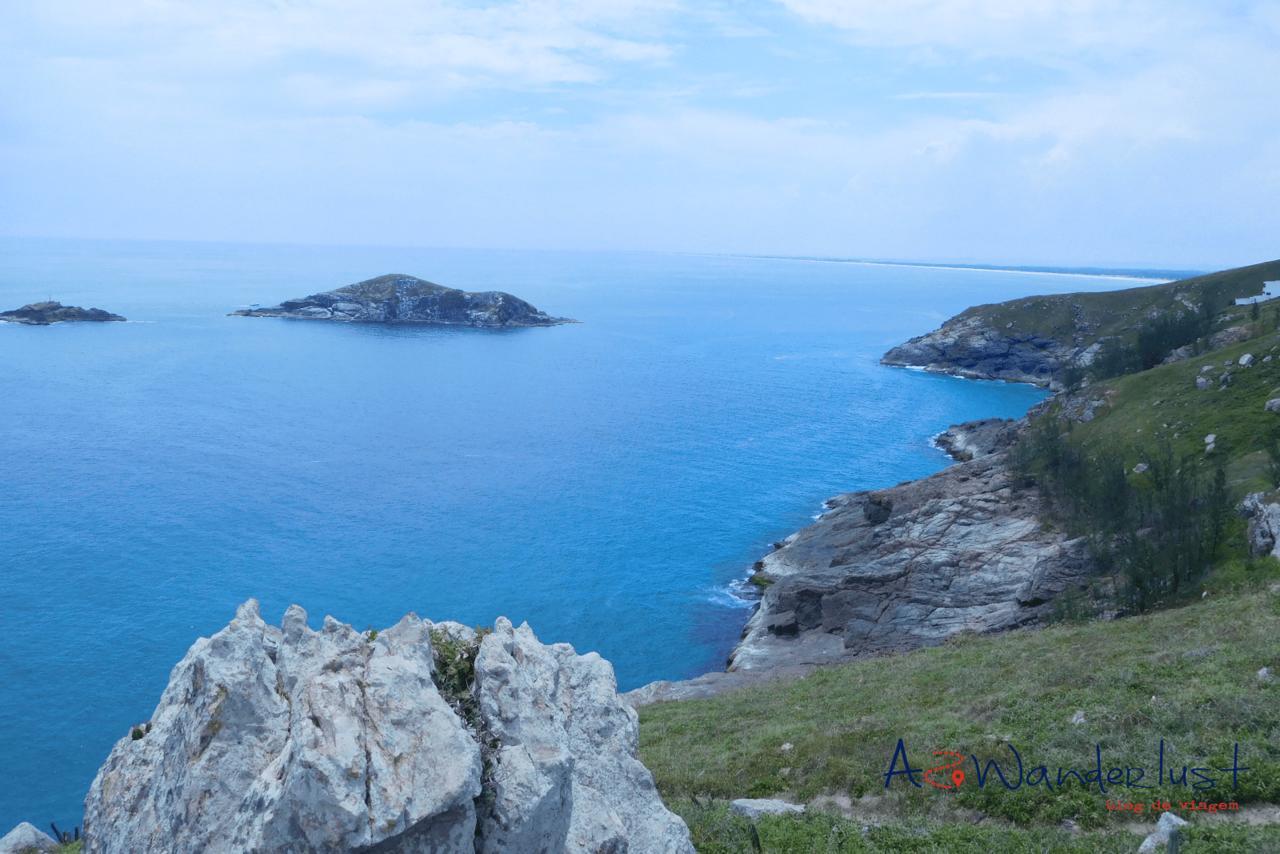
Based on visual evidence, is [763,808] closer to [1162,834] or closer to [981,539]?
[1162,834]

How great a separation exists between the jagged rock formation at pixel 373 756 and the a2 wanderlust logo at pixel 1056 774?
887 centimetres

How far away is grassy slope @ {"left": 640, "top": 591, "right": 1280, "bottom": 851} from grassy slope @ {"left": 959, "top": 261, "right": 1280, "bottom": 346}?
137 m

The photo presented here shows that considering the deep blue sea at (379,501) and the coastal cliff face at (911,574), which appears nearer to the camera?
the coastal cliff face at (911,574)

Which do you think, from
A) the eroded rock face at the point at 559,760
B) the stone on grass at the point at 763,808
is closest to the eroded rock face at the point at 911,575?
the stone on grass at the point at 763,808

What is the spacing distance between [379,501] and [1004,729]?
71808mm

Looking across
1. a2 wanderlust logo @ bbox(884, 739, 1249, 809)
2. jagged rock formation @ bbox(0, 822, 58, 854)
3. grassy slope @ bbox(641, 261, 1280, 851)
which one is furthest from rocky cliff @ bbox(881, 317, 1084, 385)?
jagged rock formation @ bbox(0, 822, 58, 854)

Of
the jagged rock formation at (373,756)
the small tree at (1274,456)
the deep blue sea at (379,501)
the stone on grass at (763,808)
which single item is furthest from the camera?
the deep blue sea at (379,501)

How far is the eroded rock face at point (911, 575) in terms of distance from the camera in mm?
51219

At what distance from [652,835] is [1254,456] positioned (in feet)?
189

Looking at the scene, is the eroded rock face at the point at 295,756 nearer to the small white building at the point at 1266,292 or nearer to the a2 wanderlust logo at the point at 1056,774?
the a2 wanderlust logo at the point at 1056,774

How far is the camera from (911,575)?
58.0 metres

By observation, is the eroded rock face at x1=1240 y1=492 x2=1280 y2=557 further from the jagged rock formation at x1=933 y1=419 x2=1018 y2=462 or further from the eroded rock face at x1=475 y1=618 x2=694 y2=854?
the jagged rock formation at x1=933 y1=419 x2=1018 y2=462

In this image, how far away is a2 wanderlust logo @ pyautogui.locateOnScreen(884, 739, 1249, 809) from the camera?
1831 cm

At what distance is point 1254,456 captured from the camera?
54.8 metres
